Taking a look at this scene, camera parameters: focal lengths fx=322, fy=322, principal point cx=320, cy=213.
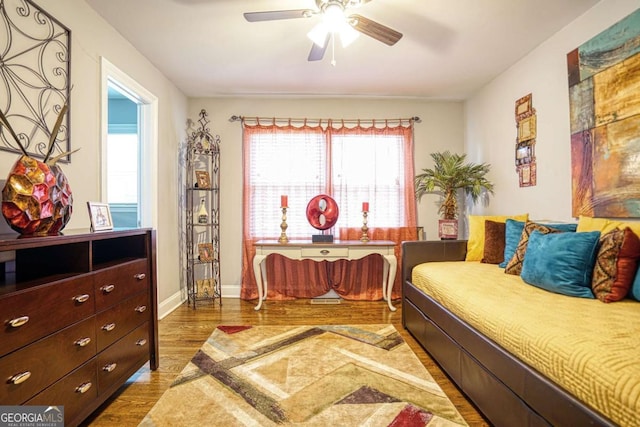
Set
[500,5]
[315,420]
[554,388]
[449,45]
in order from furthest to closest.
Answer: [449,45], [500,5], [315,420], [554,388]

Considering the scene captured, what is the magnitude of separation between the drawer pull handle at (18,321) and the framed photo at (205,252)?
2390 mm

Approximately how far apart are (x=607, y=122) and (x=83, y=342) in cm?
318

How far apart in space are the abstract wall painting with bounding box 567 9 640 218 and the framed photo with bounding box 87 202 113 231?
→ 3069 mm

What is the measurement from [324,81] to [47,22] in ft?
7.40

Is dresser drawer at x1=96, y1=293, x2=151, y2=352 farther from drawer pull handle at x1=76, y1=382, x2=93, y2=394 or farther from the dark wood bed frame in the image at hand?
the dark wood bed frame

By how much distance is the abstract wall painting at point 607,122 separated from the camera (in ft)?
6.28

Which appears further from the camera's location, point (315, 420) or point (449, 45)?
point (449, 45)

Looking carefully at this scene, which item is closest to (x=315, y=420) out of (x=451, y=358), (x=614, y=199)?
(x=451, y=358)

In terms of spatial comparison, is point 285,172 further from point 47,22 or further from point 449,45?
point 47,22

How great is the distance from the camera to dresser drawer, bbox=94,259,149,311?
5.11 feet

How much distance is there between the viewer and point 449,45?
2666 millimetres

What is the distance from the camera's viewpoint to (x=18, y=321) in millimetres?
1104

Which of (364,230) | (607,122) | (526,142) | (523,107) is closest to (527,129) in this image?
(526,142)

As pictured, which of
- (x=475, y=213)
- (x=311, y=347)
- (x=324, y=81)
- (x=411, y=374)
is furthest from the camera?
(x=475, y=213)
